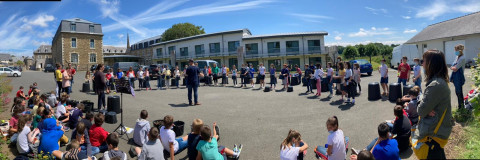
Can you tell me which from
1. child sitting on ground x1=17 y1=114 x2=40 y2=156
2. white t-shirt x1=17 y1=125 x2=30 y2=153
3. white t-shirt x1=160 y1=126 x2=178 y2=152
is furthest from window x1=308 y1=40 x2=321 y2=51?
white t-shirt x1=17 y1=125 x2=30 y2=153

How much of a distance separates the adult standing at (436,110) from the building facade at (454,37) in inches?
1110

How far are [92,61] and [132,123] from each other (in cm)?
5469

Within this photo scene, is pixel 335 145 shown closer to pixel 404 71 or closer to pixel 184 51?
pixel 404 71

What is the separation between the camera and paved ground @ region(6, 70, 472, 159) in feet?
20.6

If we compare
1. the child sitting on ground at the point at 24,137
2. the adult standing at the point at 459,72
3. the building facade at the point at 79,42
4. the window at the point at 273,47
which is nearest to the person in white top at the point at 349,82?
the adult standing at the point at 459,72

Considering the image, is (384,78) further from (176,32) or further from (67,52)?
(67,52)

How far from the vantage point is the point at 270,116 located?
8844mm

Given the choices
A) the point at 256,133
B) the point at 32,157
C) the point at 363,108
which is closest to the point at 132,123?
the point at 32,157

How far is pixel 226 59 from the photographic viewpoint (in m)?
46.1

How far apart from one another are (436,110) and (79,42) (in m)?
62.5

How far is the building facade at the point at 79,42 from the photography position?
51719mm

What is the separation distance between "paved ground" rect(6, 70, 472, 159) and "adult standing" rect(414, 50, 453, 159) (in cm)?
270

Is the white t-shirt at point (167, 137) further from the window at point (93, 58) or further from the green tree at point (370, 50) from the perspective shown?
the green tree at point (370, 50)

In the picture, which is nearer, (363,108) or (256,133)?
(256,133)
